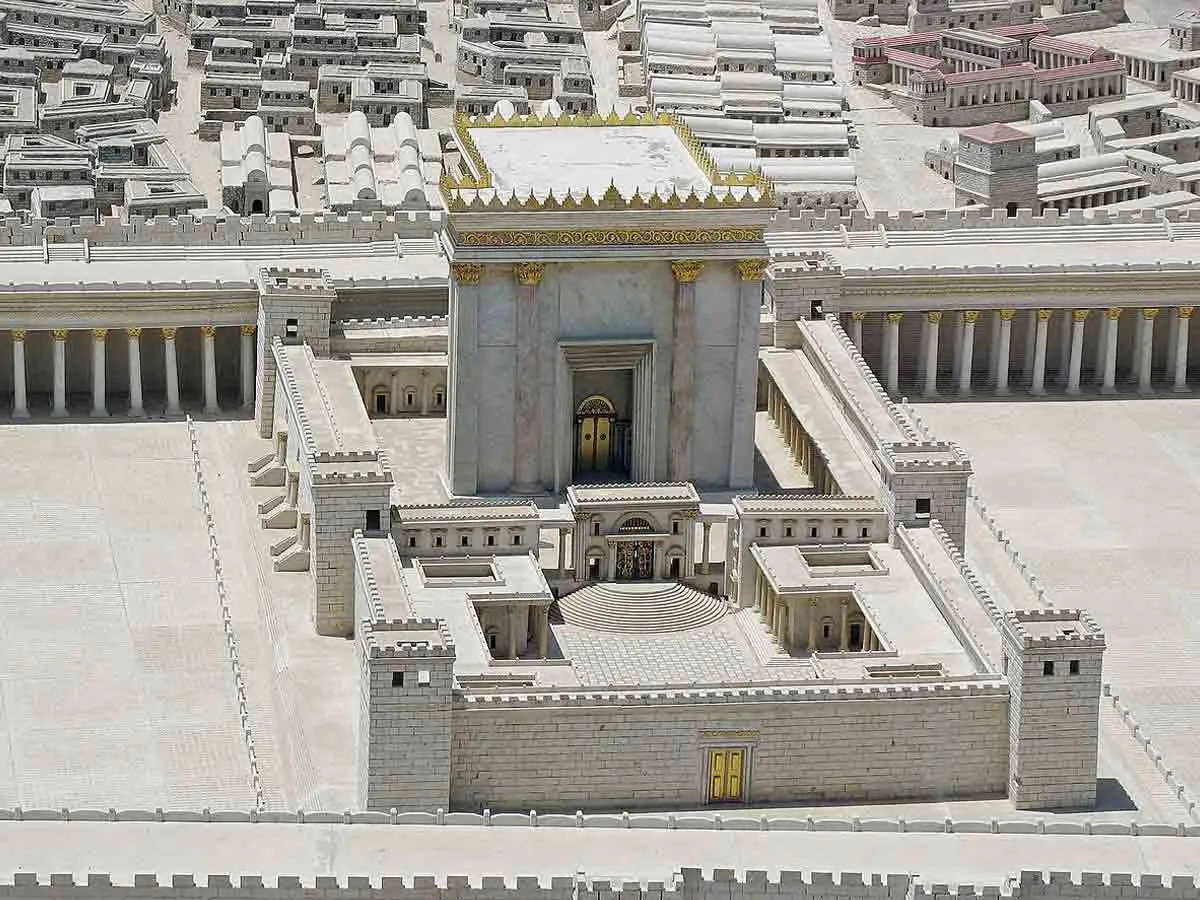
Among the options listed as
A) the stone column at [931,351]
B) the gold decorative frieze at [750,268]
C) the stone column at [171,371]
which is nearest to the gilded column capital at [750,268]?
the gold decorative frieze at [750,268]

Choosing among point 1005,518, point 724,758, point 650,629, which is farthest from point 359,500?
point 1005,518

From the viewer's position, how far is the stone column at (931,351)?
192 m

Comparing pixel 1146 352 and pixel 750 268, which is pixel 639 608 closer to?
pixel 750 268

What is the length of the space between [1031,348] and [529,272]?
43.9 m

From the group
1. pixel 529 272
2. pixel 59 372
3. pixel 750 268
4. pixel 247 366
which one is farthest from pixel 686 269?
pixel 59 372

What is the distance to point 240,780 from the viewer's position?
142875 mm

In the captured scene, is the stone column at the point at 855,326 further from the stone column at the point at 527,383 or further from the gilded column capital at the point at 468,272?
the gilded column capital at the point at 468,272

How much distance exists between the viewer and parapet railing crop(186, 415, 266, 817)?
143m

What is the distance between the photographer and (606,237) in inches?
6255

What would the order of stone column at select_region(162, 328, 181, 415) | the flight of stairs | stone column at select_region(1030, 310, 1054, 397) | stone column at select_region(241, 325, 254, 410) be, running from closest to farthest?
the flight of stairs → stone column at select_region(241, 325, 254, 410) → stone column at select_region(162, 328, 181, 415) → stone column at select_region(1030, 310, 1054, 397)

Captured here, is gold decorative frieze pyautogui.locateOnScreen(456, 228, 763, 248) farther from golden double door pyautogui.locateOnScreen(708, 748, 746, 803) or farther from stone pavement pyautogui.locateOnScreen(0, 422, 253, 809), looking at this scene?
golden double door pyautogui.locateOnScreen(708, 748, 746, 803)

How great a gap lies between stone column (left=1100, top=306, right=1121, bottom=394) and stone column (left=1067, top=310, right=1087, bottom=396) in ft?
4.34

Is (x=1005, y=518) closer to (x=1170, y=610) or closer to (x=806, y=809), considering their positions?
(x=1170, y=610)

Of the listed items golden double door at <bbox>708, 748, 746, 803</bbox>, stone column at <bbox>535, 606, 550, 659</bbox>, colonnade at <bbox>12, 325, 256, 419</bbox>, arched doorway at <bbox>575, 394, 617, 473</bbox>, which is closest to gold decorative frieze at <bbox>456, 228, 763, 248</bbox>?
arched doorway at <bbox>575, 394, 617, 473</bbox>
